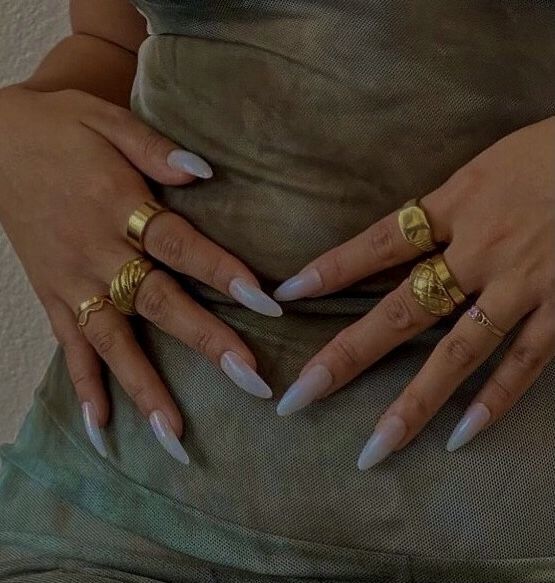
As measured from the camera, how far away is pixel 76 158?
73 centimetres

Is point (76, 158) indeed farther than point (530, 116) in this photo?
Yes

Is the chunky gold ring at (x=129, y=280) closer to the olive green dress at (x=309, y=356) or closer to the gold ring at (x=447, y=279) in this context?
the olive green dress at (x=309, y=356)

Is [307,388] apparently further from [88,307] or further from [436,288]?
[88,307]

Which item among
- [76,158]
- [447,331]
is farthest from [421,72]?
[76,158]

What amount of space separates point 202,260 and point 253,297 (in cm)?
5

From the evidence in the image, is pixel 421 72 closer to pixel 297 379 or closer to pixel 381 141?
pixel 381 141

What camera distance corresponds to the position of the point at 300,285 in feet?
2.06

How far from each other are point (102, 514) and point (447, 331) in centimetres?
27

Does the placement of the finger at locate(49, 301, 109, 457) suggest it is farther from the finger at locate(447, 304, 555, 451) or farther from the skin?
the finger at locate(447, 304, 555, 451)

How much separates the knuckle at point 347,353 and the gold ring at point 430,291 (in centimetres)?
5

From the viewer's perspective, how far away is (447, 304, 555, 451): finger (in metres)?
0.60

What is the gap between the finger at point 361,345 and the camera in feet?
2.00

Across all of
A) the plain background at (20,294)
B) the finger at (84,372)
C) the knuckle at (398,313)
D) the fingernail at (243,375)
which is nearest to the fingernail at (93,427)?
the finger at (84,372)

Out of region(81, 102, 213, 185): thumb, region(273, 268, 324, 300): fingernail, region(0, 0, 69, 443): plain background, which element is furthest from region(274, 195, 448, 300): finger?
region(0, 0, 69, 443): plain background
